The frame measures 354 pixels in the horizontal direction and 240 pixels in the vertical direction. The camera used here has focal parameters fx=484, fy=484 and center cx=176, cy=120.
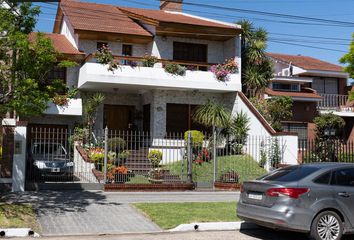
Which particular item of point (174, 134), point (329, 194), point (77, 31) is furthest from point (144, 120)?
point (329, 194)

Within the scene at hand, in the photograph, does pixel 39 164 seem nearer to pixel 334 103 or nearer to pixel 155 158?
pixel 155 158

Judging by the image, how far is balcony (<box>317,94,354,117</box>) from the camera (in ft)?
101

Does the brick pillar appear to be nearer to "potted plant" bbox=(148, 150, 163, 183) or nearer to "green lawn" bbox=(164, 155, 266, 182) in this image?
"potted plant" bbox=(148, 150, 163, 183)

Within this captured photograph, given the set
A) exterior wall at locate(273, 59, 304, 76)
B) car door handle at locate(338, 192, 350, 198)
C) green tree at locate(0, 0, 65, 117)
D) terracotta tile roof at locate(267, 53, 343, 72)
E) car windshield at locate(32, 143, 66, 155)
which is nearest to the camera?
car door handle at locate(338, 192, 350, 198)

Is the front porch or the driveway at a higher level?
the front porch

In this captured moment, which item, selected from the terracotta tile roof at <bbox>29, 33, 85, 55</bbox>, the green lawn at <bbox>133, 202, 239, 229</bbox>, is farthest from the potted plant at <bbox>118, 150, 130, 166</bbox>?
the terracotta tile roof at <bbox>29, 33, 85, 55</bbox>

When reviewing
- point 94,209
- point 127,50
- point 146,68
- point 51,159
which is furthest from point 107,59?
point 94,209

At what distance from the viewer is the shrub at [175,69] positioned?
24469 millimetres

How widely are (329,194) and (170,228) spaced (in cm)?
360

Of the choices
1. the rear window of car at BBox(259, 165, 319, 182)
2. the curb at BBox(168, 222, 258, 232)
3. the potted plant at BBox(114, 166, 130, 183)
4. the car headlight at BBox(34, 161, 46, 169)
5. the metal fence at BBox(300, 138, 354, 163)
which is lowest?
the curb at BBox(168, 222, 258, 232)

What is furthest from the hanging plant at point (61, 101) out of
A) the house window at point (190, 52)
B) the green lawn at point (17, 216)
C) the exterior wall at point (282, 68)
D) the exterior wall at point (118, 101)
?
the exterior wall at point (282, 68)

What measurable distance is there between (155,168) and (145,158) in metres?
2.48

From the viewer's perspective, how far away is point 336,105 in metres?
31.9

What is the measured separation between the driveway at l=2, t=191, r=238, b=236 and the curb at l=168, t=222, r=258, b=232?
0.55 meters
